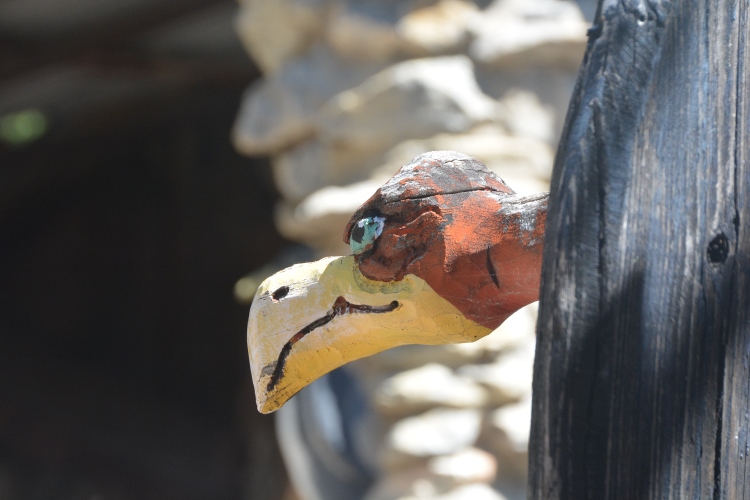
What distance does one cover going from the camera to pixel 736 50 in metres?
0.47

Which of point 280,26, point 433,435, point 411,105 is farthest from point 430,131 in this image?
point 433,435

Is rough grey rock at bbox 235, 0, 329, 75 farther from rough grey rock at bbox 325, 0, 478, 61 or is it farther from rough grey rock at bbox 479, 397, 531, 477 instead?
rough grey rock at bbox 479, 397, 531, 477

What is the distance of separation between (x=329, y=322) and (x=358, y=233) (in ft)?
0.24

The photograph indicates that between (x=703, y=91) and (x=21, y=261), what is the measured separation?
4990 mm

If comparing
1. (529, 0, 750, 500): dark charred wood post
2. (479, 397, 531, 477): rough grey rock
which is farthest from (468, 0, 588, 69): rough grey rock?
(529, 0, 750, 500): dark charred wood post

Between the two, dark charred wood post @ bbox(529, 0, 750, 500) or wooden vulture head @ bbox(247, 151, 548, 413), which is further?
wooden vulture head @ bbox(247, 151, 548, 413)

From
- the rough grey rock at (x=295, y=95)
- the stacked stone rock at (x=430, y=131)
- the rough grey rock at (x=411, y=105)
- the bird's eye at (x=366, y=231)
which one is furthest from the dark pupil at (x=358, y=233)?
the rough grey rock at (x=295, y=95)

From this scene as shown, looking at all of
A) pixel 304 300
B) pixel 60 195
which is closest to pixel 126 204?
pixel 60 195

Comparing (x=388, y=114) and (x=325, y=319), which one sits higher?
(x=388, y=114)

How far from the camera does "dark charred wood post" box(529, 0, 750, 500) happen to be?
1.44 ft

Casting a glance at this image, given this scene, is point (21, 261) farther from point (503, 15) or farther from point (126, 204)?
point (503, 15)

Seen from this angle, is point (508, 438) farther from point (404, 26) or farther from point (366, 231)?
point (366, 231)

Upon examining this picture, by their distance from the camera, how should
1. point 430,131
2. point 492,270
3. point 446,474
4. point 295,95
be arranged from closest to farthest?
point 492,270 → point 446,474 → point 430,131 → point 295,95

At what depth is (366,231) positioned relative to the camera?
0.61 metres
